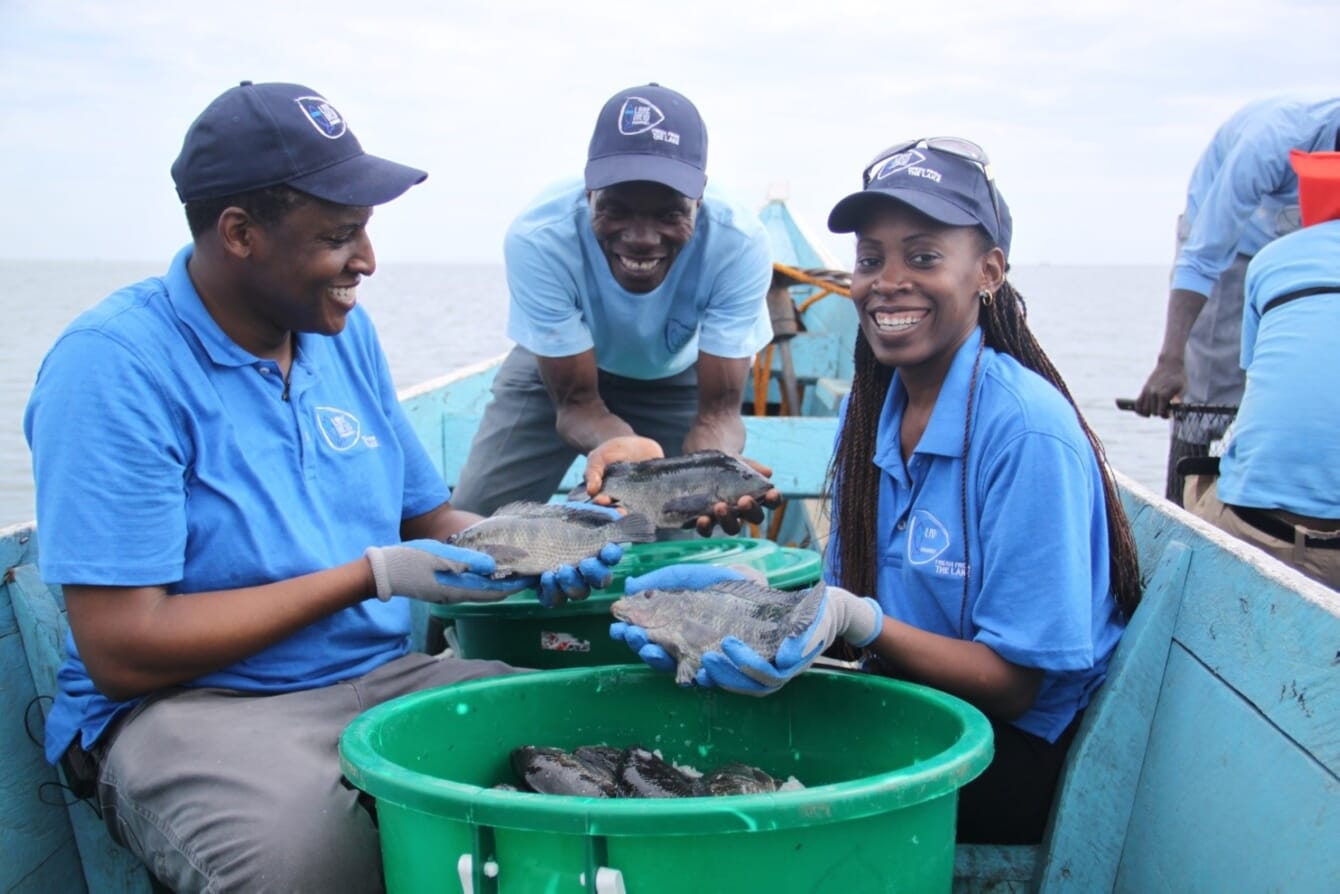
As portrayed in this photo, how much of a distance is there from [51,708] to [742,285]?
313 centimetres

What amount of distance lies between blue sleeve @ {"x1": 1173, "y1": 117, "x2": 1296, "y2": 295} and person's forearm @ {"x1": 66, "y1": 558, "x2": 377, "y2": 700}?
5.44m

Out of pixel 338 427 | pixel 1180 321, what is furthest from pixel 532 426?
pixel 1180 321

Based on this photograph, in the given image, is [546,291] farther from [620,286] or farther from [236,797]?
[236,797]

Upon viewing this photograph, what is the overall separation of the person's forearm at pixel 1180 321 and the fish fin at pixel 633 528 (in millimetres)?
4200

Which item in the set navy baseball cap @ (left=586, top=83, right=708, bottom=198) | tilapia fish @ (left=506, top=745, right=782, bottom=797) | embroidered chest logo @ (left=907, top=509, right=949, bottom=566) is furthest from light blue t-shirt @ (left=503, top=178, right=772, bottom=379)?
tilapia fish @ (left=506, top=745, right=782, bottom=797)

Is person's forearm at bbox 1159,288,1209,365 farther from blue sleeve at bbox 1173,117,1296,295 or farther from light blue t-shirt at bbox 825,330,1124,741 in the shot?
light blue t-shirt at bbox 825,330,1124,741

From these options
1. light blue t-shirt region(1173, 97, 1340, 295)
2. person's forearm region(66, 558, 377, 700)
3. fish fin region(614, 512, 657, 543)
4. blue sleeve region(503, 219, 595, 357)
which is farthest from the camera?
light blue t-shirt region(1173, 97, 1340, 295)

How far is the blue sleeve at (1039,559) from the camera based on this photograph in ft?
9.11

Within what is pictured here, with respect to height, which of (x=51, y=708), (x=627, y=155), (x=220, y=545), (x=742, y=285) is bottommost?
(x=51, y=708)

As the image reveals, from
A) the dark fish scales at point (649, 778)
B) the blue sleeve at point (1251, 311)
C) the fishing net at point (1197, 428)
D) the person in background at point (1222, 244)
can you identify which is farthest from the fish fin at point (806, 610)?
the fishing net at point (1197, 428)

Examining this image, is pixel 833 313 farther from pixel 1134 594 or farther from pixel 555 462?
pixel 1134 594

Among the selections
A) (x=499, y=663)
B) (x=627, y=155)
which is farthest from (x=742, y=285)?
(x=499, y=663)

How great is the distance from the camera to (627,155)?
4461mm

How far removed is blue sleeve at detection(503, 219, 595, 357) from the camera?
5059 mm
